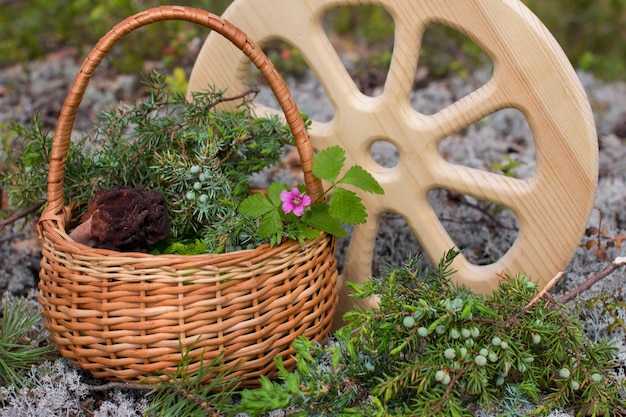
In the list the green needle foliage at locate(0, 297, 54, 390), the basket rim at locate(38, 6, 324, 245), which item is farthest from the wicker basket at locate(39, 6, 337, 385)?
the green needle foliage at locate(0, 297, 54, 390)

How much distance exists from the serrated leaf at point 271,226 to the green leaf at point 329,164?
126 mm

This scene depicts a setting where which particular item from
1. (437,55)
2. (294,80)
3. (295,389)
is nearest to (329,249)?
(295,389)

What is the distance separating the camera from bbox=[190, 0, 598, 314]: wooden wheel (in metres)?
1.35

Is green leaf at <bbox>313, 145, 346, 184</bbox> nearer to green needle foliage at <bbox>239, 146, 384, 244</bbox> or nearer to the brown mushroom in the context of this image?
green needle foliage at <bbox>239, 146, 384, 244</bbox>

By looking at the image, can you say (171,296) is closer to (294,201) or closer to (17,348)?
(294,201)

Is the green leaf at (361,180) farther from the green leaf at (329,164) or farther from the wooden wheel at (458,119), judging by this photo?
the wooden wheel at (458,119)

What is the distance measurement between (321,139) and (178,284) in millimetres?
578

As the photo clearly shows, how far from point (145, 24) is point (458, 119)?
722 millimetres

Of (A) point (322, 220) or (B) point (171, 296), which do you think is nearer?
(B) point (171, 296)

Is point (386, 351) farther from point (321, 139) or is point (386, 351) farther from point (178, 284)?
point (321, 139)

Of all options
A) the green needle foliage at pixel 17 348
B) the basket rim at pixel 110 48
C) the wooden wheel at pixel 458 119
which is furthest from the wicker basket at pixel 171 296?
the wooden wheel at pixel 458 119

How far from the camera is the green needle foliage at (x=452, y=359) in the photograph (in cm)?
116

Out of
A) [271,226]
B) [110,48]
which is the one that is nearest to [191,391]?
[271,226]

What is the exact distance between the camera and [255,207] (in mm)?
1344
